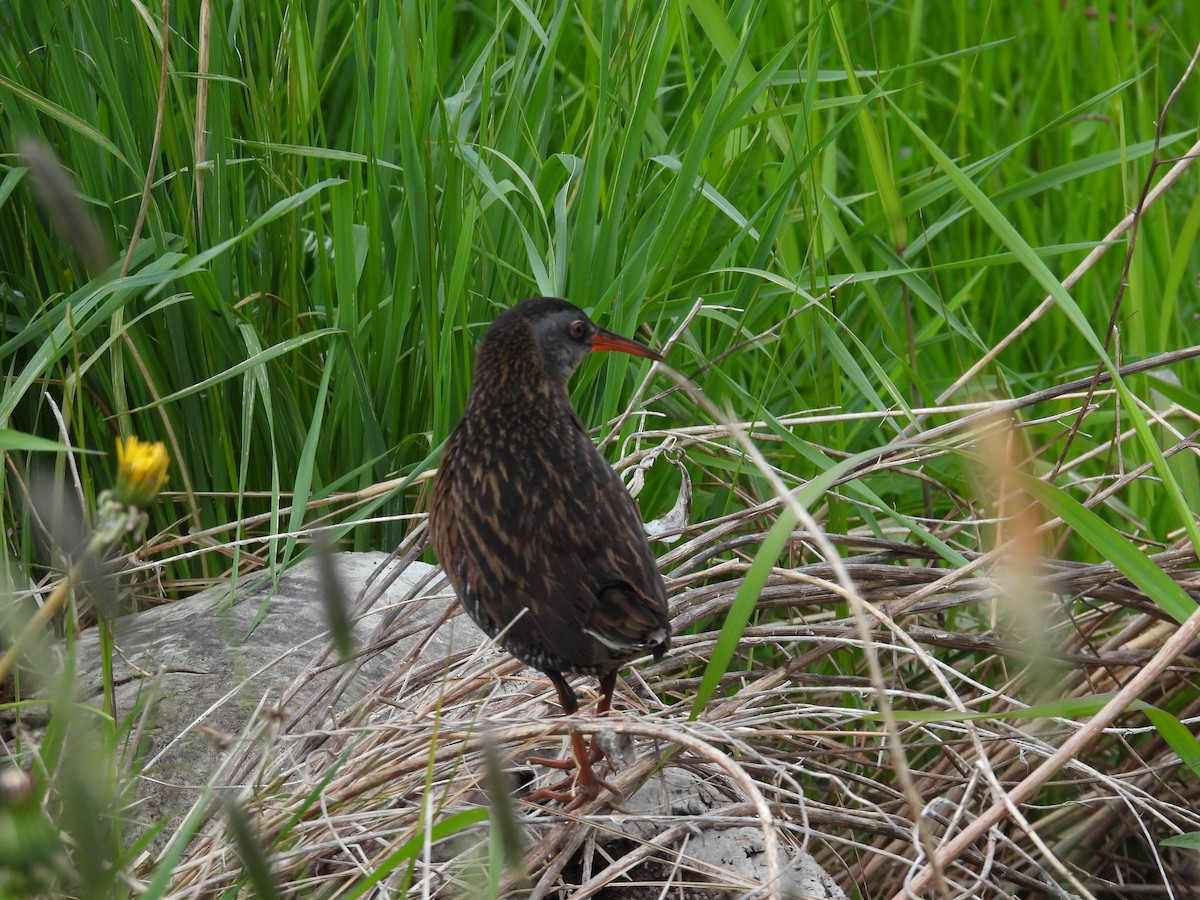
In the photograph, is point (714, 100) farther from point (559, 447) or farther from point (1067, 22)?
point (1067, 22)

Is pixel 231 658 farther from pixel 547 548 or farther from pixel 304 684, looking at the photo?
pixel 547 548

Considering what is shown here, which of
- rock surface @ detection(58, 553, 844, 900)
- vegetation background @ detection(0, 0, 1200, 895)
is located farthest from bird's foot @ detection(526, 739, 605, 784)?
vegetation background @ detection(0, 0, 1200, 895)

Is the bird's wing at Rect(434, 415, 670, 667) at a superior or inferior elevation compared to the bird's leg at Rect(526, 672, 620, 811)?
superior

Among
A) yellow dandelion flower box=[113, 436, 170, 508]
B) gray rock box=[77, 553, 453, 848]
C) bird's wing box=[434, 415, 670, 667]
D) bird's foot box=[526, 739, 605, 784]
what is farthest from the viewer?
gray rock box=[77, 553, 453, 848]

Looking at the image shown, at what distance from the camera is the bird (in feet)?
7.70

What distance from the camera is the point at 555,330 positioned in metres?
2.87

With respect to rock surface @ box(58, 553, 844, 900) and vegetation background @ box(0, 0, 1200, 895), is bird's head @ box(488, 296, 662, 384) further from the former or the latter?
rock surface @ box(58, 553, 844, 900)

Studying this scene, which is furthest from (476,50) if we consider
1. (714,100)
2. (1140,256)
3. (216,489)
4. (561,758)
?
(561,758)

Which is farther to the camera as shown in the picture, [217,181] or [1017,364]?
[1017,364]

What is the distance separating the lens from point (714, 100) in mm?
3318

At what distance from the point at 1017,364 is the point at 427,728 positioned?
2.90 metres

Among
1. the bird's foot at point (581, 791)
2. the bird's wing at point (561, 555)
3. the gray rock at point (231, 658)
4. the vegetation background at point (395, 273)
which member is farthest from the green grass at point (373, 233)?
the bird's foot at point (581, 791)

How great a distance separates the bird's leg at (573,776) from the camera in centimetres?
240

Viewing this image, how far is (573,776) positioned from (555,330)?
951mm
